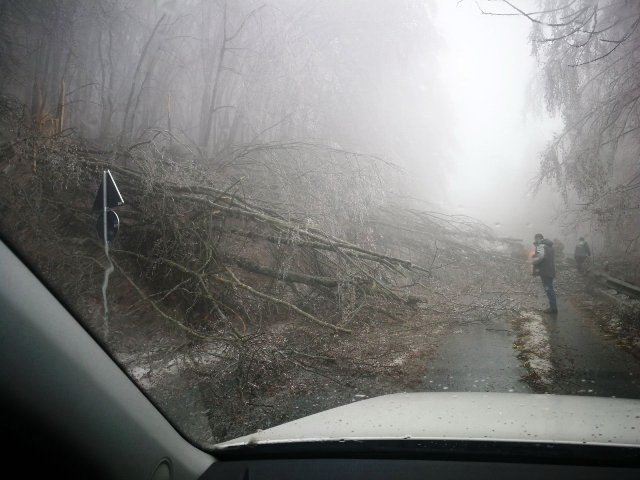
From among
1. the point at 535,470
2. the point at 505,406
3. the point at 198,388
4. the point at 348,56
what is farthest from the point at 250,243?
the point at 348,56

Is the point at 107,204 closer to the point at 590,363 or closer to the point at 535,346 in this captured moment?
the point at 535,346

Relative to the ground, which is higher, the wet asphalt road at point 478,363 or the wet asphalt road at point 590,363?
the wet asphalt road at point 590,363

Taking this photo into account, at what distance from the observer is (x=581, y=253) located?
25.4 ft

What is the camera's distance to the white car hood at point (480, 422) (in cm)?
203

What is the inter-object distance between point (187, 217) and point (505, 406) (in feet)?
15.3

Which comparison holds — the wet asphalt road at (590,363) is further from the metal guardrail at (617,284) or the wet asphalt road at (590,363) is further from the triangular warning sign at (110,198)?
the triangular warning sign at (110,198)

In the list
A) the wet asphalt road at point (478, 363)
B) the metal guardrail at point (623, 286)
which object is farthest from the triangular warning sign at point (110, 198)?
the metal guardrail at point (623, 286)

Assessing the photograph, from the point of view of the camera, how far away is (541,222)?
8.77m

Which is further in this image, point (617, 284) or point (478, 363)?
point (617, 284)

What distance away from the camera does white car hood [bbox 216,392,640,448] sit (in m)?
2.03

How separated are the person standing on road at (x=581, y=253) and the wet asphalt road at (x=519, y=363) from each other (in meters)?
2.19

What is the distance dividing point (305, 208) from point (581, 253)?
5.08 meters

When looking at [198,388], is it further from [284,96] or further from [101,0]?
[284,96]

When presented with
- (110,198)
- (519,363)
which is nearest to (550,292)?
(519,363)
